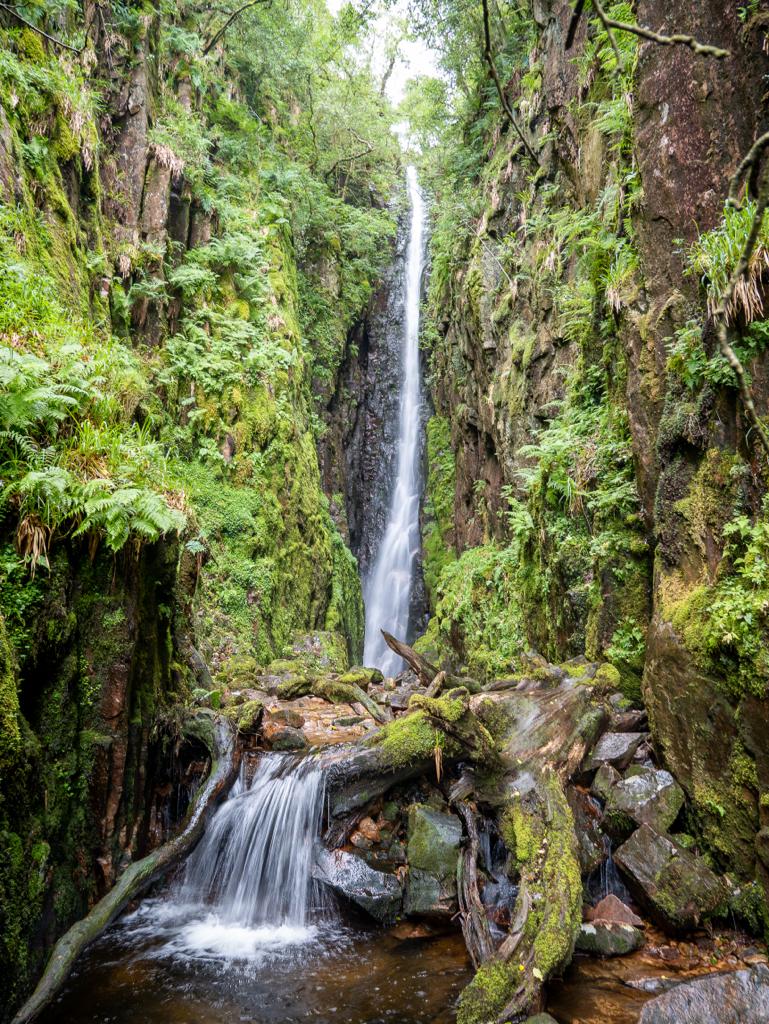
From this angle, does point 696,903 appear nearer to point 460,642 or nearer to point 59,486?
point 59,486

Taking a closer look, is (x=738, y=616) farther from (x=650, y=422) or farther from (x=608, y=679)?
(x=650, y=422)

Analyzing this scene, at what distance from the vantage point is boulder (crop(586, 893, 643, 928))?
4.26 m

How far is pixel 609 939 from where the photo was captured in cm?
410

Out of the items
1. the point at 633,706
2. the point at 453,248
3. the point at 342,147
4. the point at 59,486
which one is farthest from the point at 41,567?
the point at 342,147

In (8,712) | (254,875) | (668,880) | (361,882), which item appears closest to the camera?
(8,712)

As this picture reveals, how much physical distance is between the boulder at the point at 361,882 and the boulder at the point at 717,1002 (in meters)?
2.18

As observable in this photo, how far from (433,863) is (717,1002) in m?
2.21

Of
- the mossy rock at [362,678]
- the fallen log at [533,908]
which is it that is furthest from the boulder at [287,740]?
the mossy rock at [362,678]

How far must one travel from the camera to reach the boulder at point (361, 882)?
15.8ft

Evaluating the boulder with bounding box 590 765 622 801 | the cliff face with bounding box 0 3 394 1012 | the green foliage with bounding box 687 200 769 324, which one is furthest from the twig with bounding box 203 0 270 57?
the boulder with bounding box 590 765 622 801

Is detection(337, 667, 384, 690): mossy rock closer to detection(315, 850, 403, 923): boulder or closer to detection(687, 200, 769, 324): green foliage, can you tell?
detection(315, 850, 403, 923): boulder

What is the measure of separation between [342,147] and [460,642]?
17.8 metres

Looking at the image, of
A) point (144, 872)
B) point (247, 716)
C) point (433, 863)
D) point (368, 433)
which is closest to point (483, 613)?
point (247, 716)

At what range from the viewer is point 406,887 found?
193 inches
